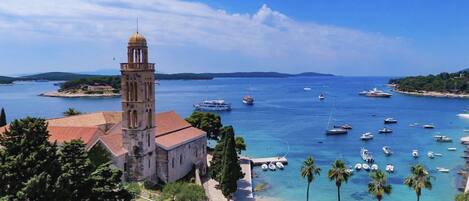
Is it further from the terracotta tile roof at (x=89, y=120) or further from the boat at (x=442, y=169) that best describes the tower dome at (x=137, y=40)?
the boat at (x=442, y=169)

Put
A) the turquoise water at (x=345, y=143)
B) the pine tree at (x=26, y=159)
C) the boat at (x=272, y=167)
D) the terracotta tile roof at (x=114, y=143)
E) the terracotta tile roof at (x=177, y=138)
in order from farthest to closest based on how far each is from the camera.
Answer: the boat at (x=272, y=167), the turquoise water at (x=345, y=143), the terracotta tile roof at (x=177, y=138), the terracotta tile roof at (x=114, y=143), the pine tree at (x=26, y=159)

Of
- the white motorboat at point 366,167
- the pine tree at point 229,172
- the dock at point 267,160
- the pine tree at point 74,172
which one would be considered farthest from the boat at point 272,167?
the pine tree at point 74,172

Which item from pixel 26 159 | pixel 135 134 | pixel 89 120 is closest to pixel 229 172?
pixel 135 134

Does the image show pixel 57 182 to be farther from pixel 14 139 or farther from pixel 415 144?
pixel 415 144

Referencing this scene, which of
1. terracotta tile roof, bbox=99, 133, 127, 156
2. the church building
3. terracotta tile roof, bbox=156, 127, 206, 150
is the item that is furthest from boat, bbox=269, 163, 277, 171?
terracotta tile roof, bbox=99, 133, 127, 156

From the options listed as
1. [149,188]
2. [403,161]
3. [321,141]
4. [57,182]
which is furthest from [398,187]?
[57,182]
